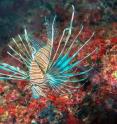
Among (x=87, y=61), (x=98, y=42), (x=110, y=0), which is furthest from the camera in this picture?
(x=110, y=0)

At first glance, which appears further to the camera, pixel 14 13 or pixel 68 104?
pixel 14 13

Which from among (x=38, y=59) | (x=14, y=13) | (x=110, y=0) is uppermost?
(x=14, y=13)

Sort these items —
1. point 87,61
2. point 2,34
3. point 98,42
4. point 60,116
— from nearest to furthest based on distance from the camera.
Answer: point 60,116 < point 87,61 < point 98,42 < point 2,34

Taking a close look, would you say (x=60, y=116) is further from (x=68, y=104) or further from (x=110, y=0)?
(x=110, y=0)

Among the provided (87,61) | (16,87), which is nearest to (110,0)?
(87,61)

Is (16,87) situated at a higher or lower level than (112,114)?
higher

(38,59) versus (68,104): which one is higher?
(38,59)

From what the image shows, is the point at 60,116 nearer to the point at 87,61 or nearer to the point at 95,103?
the point at 95,103

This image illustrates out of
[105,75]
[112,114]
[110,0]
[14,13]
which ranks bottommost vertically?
[112,114]

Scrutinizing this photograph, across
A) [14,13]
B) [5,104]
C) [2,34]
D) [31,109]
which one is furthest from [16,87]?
[14,13]
